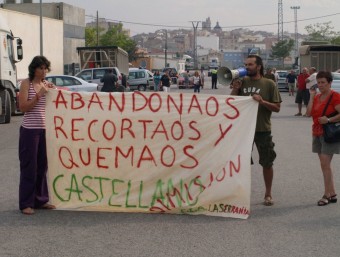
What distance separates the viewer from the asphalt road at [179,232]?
630 centimetres

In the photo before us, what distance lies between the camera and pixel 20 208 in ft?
25.7

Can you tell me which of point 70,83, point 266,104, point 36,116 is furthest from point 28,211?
point 70,83

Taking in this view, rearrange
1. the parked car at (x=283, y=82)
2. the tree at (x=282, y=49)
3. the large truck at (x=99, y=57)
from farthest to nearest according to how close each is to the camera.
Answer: the tree at (x=282, y=49), the parked car at (x=283, y=82), the large truck at (x=99, y=57)

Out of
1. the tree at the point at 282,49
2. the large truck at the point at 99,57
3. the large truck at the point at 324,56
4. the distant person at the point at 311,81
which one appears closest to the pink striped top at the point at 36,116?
the distant person at the point at 311,81

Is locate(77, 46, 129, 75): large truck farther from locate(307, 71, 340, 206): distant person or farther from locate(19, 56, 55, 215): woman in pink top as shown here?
locate(19, 56, 55, 215): woman in pink top

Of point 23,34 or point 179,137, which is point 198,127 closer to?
point 179,137

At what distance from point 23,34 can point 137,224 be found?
34.7 m

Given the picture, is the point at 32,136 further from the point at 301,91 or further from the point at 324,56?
the point at 324,56

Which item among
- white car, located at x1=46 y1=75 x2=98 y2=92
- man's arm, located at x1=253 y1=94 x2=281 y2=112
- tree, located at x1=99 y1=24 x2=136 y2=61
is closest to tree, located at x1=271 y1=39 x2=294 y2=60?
tree, located at x1=99 y1=24 x2=136 y2=61

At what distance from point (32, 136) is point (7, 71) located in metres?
15.0

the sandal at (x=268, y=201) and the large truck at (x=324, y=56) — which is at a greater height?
the large truck at (x=324, y=56)

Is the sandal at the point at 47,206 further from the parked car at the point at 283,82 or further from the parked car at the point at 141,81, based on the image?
the parked car at the point at 283,82

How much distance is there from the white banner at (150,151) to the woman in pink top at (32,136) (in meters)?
0.11

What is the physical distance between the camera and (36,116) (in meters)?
7.87
